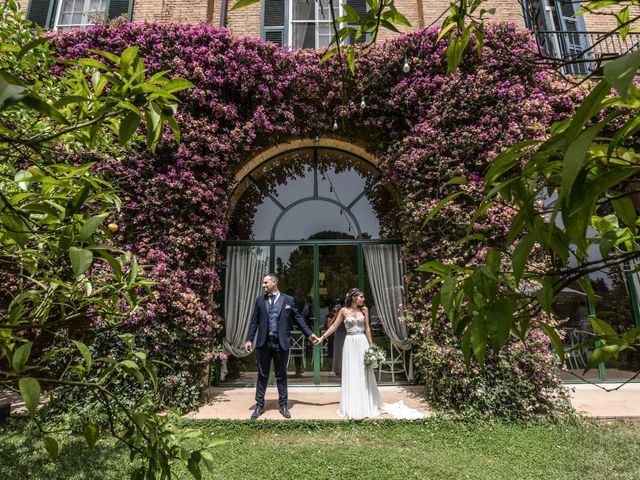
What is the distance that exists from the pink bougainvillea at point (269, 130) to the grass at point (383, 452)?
1.59m

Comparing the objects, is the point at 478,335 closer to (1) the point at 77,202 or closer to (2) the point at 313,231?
(1) the point at 77,202

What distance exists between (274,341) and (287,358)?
0.32 m

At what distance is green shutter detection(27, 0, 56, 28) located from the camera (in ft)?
26.6

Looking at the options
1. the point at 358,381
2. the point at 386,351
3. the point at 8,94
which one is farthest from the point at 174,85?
the point at 386,351

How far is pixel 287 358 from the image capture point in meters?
5.39

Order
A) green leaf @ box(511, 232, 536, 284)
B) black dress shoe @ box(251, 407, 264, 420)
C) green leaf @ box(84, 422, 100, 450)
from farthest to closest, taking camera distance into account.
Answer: black dress shoe @ box(251, 407, 264, 420), green leaf @ box(84, 422, 100, 450), green leaf @ box(511, 232, 536, 284)

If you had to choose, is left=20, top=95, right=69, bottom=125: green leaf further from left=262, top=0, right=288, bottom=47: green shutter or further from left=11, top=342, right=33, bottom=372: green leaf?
left=262, top=0, right=288, bottom=47: green shutter

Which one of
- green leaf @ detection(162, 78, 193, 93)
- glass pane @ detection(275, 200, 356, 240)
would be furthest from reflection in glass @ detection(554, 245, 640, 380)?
green leaf @ detection(162, 78, 193, 93)

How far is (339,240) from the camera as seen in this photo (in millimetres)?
7371

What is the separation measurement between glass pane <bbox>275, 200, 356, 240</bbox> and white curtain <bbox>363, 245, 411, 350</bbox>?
2.12 ft

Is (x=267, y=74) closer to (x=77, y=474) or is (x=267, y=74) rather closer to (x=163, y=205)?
(x=163, y=205)

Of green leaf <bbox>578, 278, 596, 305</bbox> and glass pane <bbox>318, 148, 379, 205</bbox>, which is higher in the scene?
glass pane <bbox>318, 148, 379, 205</bbox>

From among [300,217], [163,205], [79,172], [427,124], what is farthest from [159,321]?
[427,124]

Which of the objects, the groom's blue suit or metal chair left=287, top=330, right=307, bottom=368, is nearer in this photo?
the groom's blue suit
